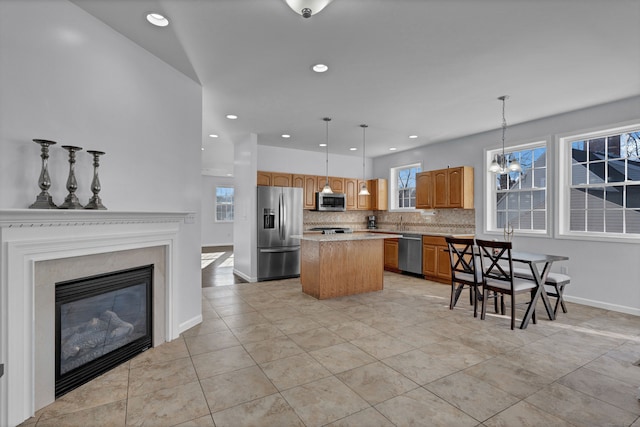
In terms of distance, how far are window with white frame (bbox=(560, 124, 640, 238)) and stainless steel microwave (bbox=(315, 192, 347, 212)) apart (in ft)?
13.2

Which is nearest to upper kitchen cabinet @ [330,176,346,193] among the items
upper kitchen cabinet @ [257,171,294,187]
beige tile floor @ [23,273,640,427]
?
upper kitchen cabinet @ [257,171,294,187]

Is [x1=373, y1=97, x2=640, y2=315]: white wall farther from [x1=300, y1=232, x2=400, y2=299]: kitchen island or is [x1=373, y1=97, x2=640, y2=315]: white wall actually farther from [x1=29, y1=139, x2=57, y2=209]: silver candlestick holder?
[x1=29, y1=139, x2=57, y2=209]: silver candlestick holder

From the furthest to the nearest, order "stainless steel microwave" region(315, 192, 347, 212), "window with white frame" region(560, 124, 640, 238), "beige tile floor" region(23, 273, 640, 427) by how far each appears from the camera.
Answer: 1. "stainless steel microwave" region(315, 192, 347, 212)
2. "window with white frame" region(560, 124, 640, 238)
3. "beige tile floor" region(23, 273, 640, 427)

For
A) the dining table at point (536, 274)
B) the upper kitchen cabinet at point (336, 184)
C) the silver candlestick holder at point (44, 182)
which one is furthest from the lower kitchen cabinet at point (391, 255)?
the silver candlestick holder at point (44, 182)

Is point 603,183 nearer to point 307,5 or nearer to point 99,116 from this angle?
point 307,5

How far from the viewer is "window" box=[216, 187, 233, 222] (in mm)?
11414

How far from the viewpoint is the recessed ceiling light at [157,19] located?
236 centimetres

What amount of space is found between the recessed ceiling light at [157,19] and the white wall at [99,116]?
17.4 inches

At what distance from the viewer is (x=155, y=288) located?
297 cm

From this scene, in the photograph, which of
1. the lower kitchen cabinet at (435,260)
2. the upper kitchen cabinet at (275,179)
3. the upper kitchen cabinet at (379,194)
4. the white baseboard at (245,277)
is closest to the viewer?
the lower kitchen cabinet at (435,260)

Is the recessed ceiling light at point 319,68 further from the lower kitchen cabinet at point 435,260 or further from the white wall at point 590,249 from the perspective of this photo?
the lower kitchen cabinet at point 435,260

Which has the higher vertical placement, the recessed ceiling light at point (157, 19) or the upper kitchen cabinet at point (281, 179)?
the recessed ceiling light at point (157, 19)

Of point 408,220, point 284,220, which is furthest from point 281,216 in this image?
point 408,220

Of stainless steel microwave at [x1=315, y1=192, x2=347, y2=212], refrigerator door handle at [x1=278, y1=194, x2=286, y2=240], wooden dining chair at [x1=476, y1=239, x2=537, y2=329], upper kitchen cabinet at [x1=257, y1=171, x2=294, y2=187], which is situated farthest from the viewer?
stainless steel microwave at [x1=315, y1=192, x2=347, y2=212]
